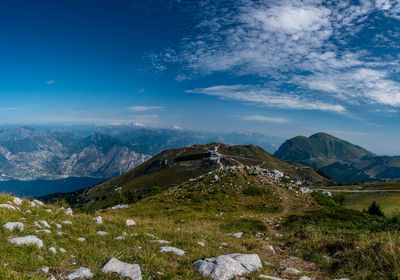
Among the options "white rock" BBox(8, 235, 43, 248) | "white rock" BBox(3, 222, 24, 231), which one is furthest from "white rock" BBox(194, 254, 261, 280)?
"white rock" BBox(3, 222, 24, 231)

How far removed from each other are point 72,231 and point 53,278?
5.70m

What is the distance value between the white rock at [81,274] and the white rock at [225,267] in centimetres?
334

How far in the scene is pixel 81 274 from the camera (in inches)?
223

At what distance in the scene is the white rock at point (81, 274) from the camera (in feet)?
18.1

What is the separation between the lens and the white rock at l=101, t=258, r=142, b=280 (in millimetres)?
5762

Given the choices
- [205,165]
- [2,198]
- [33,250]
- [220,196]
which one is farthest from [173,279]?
[205,165]

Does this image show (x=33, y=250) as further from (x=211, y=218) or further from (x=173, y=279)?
(x=211, y=218)

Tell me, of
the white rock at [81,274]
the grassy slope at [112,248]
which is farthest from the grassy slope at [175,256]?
the white rock at [81,274]

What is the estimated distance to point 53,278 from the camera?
5383 mm

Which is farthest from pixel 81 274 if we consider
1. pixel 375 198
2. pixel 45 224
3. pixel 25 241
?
pixel 375 198

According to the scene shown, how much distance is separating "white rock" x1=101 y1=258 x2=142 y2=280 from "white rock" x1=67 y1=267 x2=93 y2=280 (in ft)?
1.28

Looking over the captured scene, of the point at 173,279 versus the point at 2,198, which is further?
the point at 2,198

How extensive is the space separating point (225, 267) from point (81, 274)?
434cm

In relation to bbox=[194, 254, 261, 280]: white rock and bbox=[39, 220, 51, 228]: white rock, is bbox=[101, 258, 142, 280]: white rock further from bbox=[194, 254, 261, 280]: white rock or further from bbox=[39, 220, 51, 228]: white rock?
bbox=[39, 220, 51, 228]: white rock
